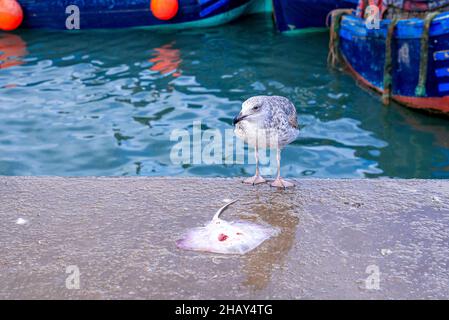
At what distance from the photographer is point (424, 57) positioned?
8695 mm

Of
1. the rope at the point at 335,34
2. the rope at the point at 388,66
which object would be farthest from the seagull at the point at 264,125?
the rope at the point at 335,34

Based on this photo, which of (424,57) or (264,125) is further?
(424,57)

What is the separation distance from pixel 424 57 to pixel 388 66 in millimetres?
744

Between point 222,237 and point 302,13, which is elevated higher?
point 302,13

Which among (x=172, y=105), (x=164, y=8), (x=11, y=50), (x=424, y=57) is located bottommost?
(x=172, y=105)

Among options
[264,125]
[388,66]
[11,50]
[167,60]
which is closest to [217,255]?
[264,125]

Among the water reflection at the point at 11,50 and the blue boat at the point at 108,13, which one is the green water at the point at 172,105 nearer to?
the water reflection at the point at 11,50

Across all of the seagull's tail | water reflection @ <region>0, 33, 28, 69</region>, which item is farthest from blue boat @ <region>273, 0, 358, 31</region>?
the seagull's tail

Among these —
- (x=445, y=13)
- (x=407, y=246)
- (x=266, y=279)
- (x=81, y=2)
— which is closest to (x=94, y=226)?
(x=266, y=279)

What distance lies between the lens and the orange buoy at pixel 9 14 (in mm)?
13453

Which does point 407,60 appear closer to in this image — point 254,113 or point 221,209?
point 254,113

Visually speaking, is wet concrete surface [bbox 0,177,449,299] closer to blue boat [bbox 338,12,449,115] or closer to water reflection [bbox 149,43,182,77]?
blue boat [bbox 338,12,449,115]

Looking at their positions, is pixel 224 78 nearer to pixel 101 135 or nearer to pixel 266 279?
pixel 101 135

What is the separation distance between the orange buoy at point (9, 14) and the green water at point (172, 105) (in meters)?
0.27
